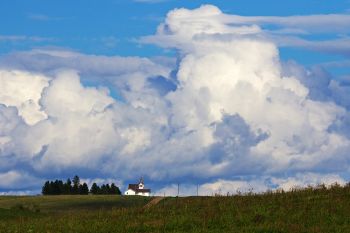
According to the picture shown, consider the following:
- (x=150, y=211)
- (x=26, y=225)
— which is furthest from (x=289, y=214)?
(x=26, y=225)

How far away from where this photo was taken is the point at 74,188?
14838cm

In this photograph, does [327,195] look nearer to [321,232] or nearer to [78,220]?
[321,232]

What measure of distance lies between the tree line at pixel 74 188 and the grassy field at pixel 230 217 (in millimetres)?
91659

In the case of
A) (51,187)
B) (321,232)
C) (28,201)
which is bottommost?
(321,232)

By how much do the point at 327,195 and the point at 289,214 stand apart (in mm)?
6826

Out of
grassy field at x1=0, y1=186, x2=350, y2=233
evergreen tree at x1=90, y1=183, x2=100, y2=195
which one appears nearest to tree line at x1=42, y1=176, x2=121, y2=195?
evergreen tree at x1=90, y1=183, x2=100, y2=195

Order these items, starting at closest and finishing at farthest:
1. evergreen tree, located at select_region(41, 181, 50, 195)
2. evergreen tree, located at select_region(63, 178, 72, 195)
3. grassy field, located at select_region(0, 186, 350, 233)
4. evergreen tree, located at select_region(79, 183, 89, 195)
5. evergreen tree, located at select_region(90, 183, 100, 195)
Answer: grassy field, located at select_region(0, 186, 350, 233)
evergreen tree, located at select_region(41, 181, 50, 195)
evergreen tree, located at select_region(63, 178, 72, 195)
evergreen tree, located at select_region(79, 183, 89, 195)
evergreen tree, located at select_region(90, 183, 100, 195)

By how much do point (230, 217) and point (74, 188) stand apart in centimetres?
10871

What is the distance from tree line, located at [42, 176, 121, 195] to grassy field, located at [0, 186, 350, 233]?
301 feet

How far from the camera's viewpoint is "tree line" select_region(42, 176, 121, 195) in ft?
468

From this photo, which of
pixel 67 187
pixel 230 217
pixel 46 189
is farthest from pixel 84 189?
pixel 230 217

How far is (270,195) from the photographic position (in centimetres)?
5091

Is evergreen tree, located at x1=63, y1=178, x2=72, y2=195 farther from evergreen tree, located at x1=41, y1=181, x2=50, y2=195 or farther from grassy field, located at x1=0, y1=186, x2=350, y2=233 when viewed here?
grassy field, located at x1=0, y1=186, x2=350, y2=233

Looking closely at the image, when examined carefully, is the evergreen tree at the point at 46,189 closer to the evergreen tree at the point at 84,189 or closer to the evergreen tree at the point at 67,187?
the evergreen tree at the point at 67,187
